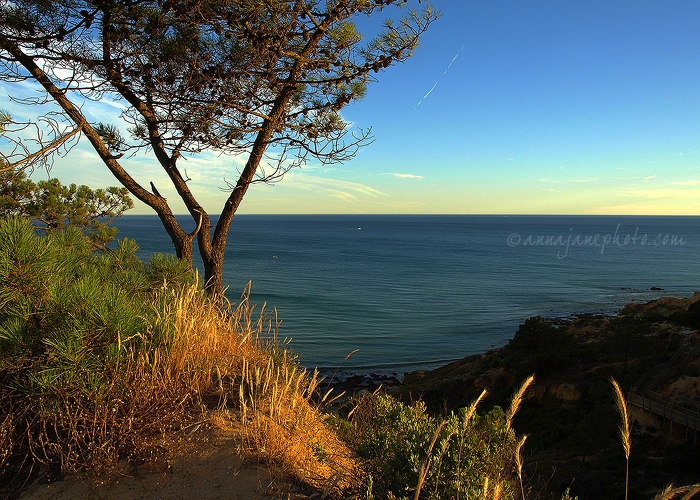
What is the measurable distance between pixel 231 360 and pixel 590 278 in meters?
54.2

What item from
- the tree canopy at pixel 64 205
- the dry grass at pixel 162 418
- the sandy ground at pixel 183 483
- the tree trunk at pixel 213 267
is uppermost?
the tree canopy at pixel 64 205

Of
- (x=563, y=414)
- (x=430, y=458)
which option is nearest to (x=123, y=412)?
(x=430, y=458)

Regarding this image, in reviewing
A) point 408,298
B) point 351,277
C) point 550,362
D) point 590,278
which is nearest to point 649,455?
point 550,362

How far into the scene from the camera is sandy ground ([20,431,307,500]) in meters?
2.79

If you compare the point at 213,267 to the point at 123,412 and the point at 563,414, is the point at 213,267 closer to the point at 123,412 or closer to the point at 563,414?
the point at 123,412

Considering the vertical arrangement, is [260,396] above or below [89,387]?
below

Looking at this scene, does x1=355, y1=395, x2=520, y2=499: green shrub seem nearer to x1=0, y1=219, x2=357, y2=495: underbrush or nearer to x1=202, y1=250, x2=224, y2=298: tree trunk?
x1=0, y1=219, x2=357, y2=495: underbrush

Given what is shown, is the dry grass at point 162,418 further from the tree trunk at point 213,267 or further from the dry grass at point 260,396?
the tree trunk at point 213,267

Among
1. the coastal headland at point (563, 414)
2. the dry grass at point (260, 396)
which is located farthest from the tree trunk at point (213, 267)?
the coastal headland at point (563, 414)

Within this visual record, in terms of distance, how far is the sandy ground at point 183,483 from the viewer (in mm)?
2795

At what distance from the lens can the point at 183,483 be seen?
2877mm

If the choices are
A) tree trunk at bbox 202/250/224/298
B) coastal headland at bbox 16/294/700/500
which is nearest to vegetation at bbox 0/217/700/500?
coastal headland at bbox 16/294/700/500

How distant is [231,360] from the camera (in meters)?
4.21

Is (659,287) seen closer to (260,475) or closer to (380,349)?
(380,349)
